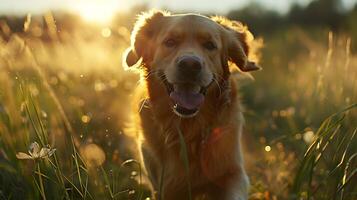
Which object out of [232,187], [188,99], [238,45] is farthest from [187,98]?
[238,45]

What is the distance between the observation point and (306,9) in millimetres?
31125

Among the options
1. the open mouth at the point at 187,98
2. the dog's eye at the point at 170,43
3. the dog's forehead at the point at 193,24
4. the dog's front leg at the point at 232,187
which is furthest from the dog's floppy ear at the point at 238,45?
the dog's front leg at the point at 232,187

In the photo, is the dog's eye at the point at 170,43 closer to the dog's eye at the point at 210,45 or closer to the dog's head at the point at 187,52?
the dog's head at the point at 187,52

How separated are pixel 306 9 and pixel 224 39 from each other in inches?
1107

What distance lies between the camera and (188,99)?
367 cm

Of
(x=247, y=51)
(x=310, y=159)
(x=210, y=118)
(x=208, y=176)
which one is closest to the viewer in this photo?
(x=310, y=159)

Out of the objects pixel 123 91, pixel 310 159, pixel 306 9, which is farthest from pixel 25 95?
pixel 306 9

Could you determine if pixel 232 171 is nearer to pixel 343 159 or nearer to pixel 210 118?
pixel 210 118

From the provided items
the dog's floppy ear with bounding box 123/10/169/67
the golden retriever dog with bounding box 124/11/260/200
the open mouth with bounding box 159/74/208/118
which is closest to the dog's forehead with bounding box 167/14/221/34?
the golden retriever dog with bounding box 124/11/260/200

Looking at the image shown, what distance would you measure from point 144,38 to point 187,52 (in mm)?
805

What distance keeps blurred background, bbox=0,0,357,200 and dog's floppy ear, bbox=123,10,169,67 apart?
0.32 metres

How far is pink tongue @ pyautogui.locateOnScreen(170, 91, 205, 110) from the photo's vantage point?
362 cm

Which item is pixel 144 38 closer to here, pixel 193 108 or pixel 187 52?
pixel 187 52

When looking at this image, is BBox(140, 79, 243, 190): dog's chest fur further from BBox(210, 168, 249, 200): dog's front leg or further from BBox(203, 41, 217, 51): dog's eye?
BBox(203, 41, 217, 51): dog's eye
